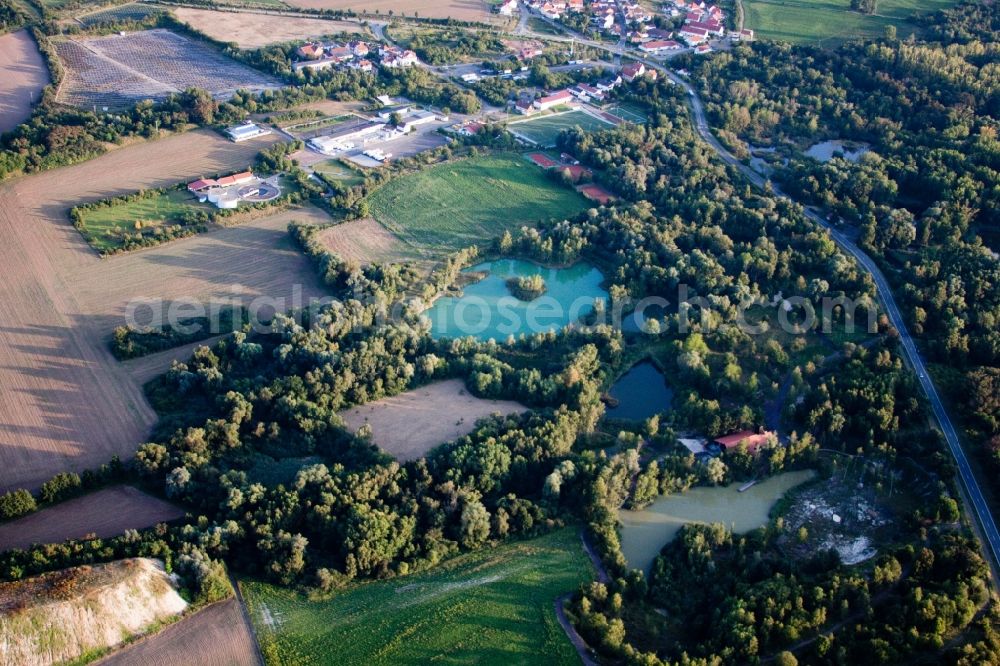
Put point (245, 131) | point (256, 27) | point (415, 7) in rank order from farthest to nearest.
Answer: point (415, 7), point (256, 27), point (245, 131)

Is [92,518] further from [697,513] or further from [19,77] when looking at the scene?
[19,77]

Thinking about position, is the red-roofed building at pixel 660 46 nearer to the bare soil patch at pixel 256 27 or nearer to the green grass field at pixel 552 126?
the green grass field at pixel 552 126

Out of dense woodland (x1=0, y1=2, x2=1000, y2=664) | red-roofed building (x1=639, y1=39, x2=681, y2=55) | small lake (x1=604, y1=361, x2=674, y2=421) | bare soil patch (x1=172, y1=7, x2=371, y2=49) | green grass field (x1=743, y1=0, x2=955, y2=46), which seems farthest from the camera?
green grass field (x1=743, y1=0, x2=955, y2=46)

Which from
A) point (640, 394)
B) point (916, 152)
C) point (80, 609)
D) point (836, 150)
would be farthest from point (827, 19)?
point (80, 609)

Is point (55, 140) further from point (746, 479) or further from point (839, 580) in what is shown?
point (839, 580)

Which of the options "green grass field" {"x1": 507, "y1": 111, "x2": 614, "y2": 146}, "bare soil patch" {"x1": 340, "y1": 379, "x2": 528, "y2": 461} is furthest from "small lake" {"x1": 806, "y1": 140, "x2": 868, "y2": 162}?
"bare soil patch" {"x1": 340, "y1": 379, "x2": 528, "y2": 461}

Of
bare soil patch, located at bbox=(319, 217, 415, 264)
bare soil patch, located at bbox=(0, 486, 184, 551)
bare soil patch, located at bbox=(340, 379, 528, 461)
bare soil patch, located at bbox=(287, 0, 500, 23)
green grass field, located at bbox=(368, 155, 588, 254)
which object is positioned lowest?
bare soil patch, located at bbox=(0, 486, 184, 551)

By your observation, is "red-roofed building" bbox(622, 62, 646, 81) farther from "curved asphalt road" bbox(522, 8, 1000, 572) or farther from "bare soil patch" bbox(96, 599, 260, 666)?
"bare soil patch" bbox(96, 599, 260, 666)
